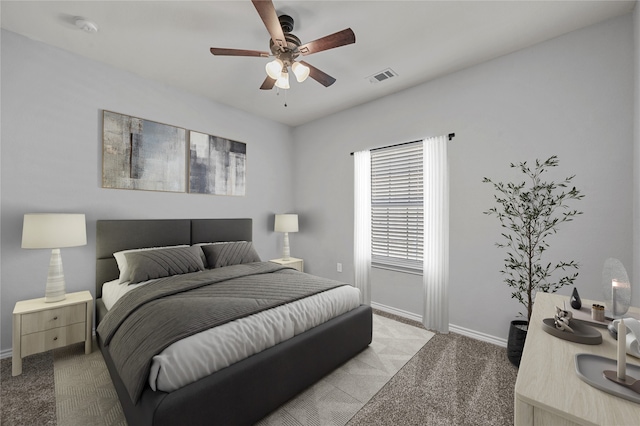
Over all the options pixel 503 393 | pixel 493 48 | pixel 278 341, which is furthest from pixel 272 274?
pixel 493 48

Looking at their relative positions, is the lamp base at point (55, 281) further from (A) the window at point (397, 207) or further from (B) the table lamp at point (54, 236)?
(A) the window at point (397, 207)

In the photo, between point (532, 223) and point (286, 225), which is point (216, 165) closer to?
point (286, 225)

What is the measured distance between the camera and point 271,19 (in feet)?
5.42

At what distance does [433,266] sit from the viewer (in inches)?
Answer: 116

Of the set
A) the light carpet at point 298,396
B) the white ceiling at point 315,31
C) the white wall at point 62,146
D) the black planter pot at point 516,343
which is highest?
the white ceiling at point 315,31

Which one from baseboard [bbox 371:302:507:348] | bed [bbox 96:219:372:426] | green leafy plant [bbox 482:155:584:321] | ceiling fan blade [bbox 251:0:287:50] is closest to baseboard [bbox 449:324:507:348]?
baseboard [bbox 371:302:507:348]

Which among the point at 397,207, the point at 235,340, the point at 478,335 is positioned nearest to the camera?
the point at 235,340

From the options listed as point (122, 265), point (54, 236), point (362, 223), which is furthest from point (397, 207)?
point (54, 236)

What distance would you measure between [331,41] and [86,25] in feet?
6.66

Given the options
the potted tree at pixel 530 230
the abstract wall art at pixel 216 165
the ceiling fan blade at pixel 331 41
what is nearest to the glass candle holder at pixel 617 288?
the potted tree at pixel 530 230

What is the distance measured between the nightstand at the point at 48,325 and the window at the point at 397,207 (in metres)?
3.11

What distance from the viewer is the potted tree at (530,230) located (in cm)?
217

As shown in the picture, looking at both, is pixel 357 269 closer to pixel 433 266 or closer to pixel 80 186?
pixel 433 266

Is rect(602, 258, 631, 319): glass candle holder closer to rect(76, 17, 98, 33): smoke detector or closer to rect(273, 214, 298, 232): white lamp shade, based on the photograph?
rect(273, 214, 298, 232): white lamp shade
